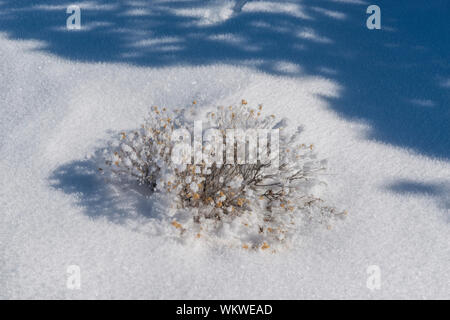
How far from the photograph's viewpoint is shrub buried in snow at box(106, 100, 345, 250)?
278cm

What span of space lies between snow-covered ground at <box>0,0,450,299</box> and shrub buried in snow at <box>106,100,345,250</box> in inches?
6.3

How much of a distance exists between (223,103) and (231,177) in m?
1.07

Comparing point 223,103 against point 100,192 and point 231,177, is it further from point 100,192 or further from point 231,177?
point 100,192

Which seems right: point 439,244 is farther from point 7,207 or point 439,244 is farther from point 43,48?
point 43,48

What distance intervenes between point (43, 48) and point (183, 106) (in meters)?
1.75

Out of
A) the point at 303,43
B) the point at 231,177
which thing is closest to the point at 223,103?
the point at 231,177

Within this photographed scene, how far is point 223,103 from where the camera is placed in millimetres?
3756

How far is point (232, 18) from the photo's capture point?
4602 millimetres

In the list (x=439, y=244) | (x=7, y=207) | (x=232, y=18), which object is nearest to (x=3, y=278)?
(x=7, y=207)

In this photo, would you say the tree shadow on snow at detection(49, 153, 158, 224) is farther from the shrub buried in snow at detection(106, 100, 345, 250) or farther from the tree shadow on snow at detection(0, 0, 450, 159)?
the tree shadow on snow at detection(0, 0, 450, 159)

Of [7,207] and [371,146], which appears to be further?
[371,146]

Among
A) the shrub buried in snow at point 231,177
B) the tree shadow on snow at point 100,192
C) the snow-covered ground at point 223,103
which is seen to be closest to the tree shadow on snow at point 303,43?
the snow-covered ground at point 223,103

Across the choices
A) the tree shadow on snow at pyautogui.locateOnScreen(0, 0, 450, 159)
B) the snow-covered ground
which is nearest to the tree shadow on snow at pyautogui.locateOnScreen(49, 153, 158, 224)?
the snow-covered ground

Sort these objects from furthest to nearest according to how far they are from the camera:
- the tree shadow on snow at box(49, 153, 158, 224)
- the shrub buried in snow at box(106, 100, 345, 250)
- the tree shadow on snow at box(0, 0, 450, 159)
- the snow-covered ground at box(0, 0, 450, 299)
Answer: the tree shadow on snow at box(0, 0, 450, 159)
the tree shadow on snow at box(49, 153, 158, 224)
the shrub buried in snow at box(106, 100, 345, 250)
the snow-covered ground at box(0, 0, 450, 299)
